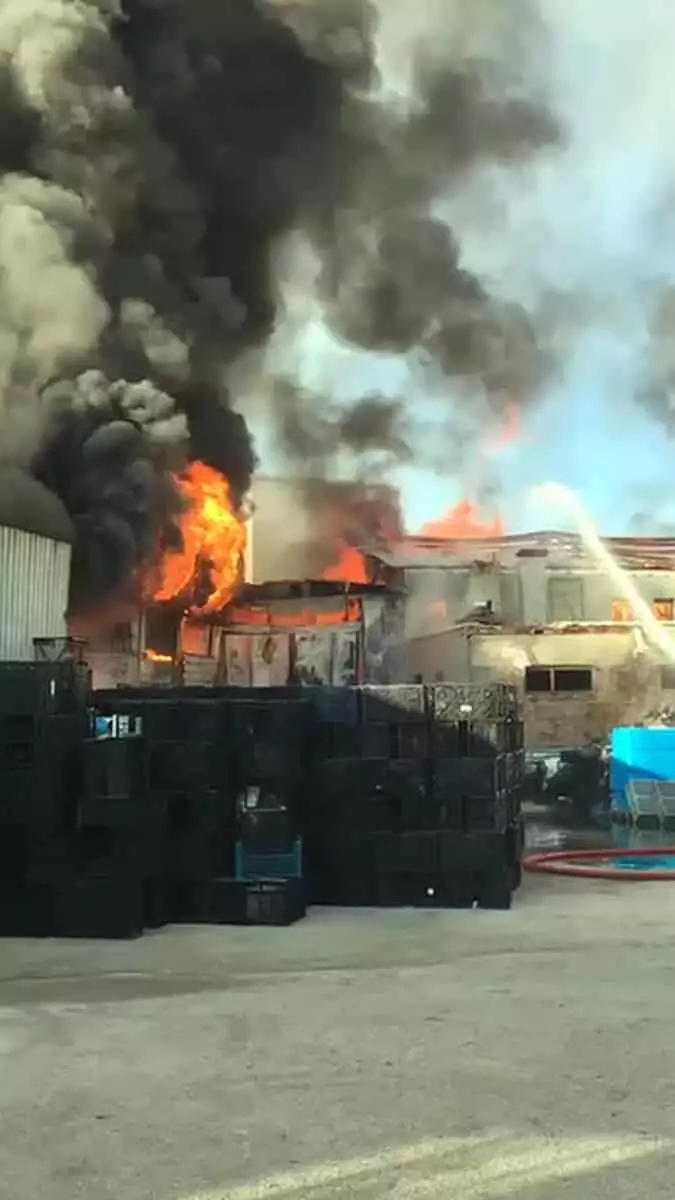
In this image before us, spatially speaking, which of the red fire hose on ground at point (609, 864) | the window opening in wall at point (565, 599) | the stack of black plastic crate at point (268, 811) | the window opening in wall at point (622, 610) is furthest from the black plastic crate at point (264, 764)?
the window opening in wall at point (622, 610)

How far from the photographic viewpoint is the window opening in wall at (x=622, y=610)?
36.6 m

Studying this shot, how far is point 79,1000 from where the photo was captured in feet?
21.7

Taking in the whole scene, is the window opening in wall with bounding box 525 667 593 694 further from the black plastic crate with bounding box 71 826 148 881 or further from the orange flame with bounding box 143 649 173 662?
the black plastic crate with bounding box 71 826 148 881

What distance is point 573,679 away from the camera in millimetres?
28609

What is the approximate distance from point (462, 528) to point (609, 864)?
28.0 m

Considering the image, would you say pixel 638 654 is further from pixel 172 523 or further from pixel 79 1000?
pixel 79 1000

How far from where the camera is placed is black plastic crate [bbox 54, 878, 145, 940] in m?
8.55

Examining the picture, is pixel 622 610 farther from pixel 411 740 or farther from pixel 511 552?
pixel 411 740

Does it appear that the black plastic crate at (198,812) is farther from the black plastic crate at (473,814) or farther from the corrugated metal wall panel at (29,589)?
the corrugated metal wall panel at (29,589)

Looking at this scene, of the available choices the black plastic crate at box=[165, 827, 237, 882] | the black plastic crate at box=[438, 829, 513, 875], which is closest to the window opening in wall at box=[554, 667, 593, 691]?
the black plastic crate at box=[438, 829, 513, 875]

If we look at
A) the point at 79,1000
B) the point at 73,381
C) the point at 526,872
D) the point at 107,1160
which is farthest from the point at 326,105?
A: the point at 107,1160

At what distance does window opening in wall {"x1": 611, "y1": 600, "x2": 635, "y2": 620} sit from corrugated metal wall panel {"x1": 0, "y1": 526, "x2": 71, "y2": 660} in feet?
73.1

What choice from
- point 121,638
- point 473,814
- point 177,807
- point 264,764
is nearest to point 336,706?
point 264,764

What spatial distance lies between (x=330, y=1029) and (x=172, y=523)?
15789 millimetres
